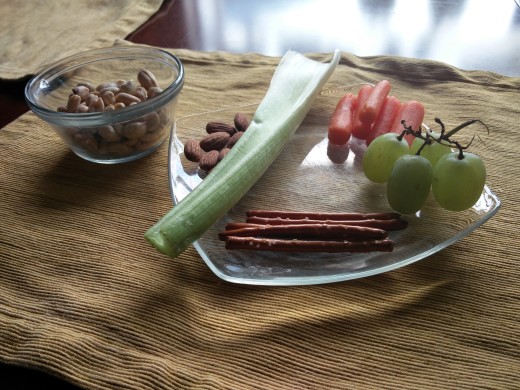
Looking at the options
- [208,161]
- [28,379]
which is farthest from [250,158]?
[28,379]

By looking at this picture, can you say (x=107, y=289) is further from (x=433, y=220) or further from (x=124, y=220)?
(x=433, y=220)

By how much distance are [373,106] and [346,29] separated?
51 centimetres

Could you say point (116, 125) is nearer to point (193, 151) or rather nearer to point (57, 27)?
point (193, 151)

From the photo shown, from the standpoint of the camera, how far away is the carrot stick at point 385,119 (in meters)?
0.69

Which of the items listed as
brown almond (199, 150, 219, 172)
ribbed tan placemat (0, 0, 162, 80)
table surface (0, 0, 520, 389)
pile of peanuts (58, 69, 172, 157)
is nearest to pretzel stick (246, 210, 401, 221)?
brown almond (199, 150, 219, 172)

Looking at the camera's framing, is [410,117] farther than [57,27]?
No

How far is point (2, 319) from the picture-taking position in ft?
1.61

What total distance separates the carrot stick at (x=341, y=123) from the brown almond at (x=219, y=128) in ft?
0.48

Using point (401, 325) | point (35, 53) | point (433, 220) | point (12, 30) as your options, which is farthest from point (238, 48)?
point (401, 325)

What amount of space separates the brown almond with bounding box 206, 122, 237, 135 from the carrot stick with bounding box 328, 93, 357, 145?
15cm

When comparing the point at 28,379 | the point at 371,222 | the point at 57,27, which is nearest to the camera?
the point at 28,379

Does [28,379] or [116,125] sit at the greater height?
[116,125]

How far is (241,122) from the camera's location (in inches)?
28.2

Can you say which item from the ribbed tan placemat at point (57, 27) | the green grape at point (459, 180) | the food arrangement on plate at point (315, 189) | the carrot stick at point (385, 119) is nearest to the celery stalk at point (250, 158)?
the food arrangement on plate at point (315, 189)
